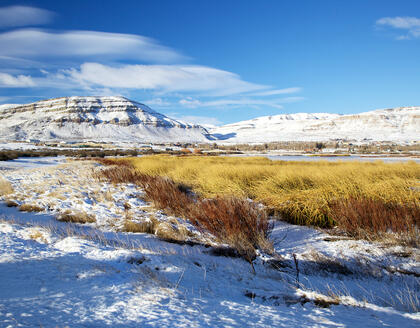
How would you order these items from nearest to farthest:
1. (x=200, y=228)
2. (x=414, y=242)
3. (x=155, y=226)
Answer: (x=414, y=242)
(x=200, y=228)
(x=155, y=226)

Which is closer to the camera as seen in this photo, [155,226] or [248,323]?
[248,323]

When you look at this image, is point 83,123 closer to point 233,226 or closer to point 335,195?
point 335,195

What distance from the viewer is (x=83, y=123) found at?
16100 cm

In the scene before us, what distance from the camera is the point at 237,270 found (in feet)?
9.73

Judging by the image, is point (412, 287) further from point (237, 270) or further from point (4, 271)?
point (4, 271)

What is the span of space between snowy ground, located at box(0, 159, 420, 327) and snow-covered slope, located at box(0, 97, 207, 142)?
13435cm

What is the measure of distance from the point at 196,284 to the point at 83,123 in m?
181

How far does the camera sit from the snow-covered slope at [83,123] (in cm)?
13700

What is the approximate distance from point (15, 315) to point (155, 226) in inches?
121

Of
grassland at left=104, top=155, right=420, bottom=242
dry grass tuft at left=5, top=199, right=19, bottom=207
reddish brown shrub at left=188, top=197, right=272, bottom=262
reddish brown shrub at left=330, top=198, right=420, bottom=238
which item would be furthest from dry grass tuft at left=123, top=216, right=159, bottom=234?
dry grass tuft at left=5, top=199, right=19, bottom=207

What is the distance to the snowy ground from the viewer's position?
5.98 ft

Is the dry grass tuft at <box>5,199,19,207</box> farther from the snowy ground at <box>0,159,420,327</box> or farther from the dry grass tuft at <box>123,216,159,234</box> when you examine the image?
the dry grass tuft at <box>123,216,159,234</box>

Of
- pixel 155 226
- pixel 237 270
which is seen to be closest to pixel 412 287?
pixel 237 270

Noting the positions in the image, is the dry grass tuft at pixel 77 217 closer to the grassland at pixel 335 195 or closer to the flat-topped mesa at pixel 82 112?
the grassland at pixel 335 195
